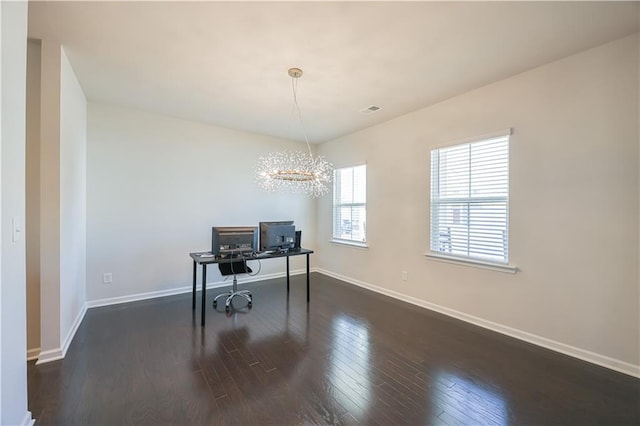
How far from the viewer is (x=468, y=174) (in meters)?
3.28

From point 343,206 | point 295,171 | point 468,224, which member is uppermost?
point 295,171

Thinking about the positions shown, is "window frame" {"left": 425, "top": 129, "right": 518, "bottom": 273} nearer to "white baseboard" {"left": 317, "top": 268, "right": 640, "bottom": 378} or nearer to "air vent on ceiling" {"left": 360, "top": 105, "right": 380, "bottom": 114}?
"white baseboard" {"left": 317, "top": 268, "right": 640, "bottom": 378}

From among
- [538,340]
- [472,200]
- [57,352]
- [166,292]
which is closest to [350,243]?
[472,200]

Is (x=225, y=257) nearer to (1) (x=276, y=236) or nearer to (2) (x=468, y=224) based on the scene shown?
(1) (x=276, y=236)

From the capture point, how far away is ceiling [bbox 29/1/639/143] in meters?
1.94

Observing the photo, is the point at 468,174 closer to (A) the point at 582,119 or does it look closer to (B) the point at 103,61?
(A) the point at 582,119

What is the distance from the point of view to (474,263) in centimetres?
319

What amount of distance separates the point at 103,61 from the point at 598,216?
189 inches

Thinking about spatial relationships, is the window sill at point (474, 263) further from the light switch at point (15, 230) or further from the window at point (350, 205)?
the light switch at point (15, 230)

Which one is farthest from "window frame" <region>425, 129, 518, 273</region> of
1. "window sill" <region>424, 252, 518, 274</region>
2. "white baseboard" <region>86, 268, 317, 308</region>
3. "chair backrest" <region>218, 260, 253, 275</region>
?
"white baseboard" <region>86, 268, 317, 308</region>

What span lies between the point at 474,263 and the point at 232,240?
9.73ft

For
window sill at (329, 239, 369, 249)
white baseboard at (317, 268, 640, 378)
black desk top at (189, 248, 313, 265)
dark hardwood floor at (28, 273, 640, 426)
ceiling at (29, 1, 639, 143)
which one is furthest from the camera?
window sill at (329, 239, 369, 249)

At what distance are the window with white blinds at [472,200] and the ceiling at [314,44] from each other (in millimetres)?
750

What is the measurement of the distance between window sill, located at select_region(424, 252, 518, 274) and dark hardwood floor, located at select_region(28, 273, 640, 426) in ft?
2.31
